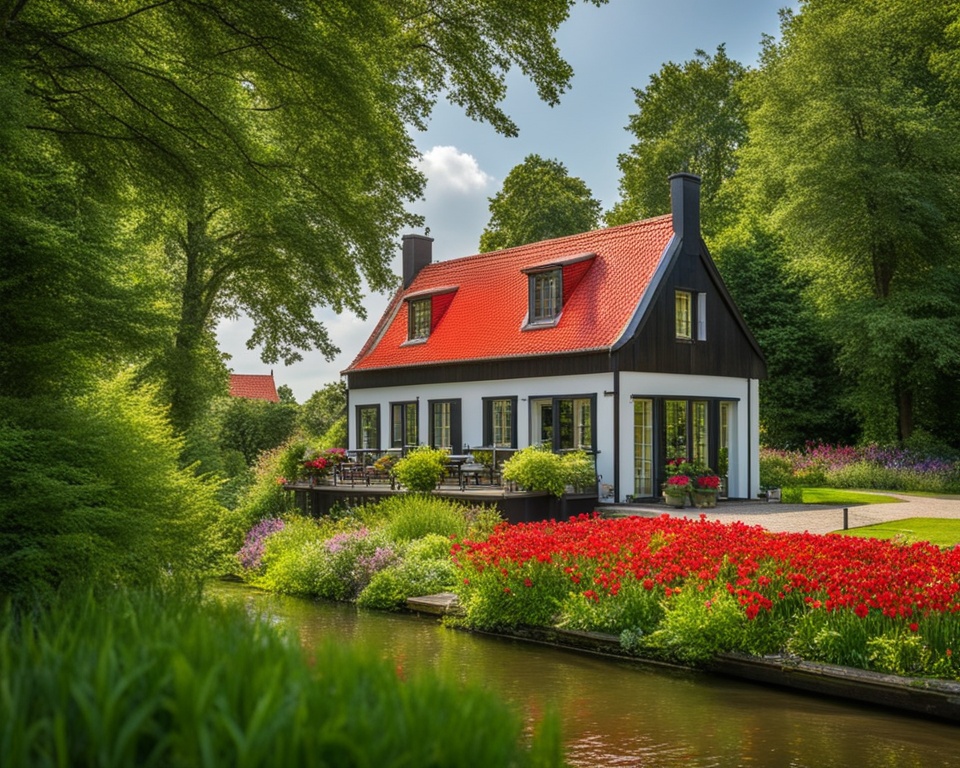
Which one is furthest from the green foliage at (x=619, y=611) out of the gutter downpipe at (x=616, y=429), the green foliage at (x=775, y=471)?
the green foliage at (x=775, y=471)

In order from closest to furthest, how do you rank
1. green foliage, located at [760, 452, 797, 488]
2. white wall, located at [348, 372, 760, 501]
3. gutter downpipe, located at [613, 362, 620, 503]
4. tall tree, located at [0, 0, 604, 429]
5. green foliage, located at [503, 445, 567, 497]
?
tall tree, located at [0, 0, 604, 429], green foliage, located at [503, 445, 567, 497], gutter downpipe, located at [613, 362, 620, 503], white wall, located at [348, 372, 760, 501], green foliage, located at [760, 452, 797, 488]

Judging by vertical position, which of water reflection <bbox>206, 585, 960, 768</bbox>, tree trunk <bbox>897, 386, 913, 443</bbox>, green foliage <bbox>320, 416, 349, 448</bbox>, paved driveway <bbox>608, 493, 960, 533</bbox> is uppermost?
tree trunk <bbox>897, 386, 913, 443</bbox>

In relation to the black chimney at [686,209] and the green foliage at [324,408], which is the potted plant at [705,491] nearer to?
the black chimney at [686,209]

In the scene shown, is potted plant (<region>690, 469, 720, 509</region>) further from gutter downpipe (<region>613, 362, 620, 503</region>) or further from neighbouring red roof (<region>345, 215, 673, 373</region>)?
neighbouring red roof (<region>345, 215, 673, 373</region>)

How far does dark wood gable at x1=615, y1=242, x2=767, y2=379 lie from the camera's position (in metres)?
22.4

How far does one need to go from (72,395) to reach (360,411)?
1869cm

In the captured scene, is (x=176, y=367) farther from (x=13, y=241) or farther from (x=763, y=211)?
(x=763, y=211)

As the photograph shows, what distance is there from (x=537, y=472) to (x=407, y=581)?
198 inches

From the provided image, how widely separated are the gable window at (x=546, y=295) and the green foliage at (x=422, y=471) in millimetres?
5058

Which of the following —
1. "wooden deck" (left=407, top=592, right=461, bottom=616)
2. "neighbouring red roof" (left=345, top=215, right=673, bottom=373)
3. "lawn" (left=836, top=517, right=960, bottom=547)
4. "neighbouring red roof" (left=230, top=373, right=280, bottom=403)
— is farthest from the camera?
"neighbouring red roof" (left=230, top=373, right=280, bottom=403)

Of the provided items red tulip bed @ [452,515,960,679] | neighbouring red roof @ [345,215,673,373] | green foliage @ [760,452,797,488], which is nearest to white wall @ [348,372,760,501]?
neighbouring red roof @ [345,215,673,373]

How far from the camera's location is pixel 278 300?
2836 centimetres

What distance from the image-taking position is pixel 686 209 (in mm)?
23422

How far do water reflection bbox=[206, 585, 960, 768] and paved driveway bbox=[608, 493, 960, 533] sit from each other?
7.09 m
